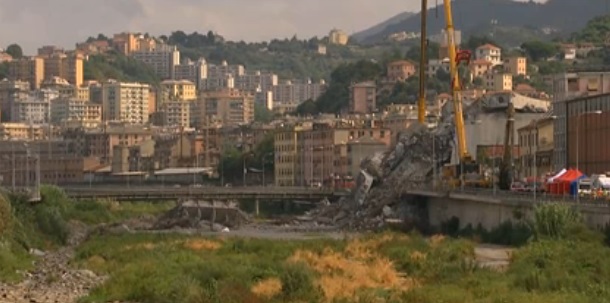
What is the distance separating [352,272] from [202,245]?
749 inches

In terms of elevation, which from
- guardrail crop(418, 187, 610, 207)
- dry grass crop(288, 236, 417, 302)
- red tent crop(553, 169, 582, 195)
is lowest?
dry grass crop(288, 236, 417, 302)

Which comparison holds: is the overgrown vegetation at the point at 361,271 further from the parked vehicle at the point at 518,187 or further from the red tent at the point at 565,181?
the parked vehicle at the point at 518,187

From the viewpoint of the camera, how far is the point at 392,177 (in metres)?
104

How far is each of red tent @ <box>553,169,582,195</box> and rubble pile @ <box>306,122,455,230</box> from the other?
28069 mm

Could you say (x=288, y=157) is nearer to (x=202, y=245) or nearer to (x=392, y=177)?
(x=392, y=177)

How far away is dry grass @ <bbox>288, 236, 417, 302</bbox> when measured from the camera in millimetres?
43219

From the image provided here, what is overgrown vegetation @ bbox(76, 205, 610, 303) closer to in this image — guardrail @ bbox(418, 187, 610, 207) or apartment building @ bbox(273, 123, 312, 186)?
guardrail @ bbox(418, 187, 610, 207)

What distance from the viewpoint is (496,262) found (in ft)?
180

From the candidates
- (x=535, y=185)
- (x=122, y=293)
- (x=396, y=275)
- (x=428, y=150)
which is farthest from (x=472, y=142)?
(x=122, y=293)

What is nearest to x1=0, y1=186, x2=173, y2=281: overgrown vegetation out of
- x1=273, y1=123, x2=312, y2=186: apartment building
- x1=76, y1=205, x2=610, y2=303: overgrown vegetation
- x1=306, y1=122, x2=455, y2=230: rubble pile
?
x1=76, y1=205, x2=610, y2=303: overgrown vegetation

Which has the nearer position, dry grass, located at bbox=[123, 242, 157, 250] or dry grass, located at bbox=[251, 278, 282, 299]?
dry grass, located at bbox=[251, 278, 282, 299]

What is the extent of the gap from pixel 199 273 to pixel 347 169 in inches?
3949

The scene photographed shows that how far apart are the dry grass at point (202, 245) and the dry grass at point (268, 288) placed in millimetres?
20990

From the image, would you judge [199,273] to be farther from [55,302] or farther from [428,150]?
[428,150]
